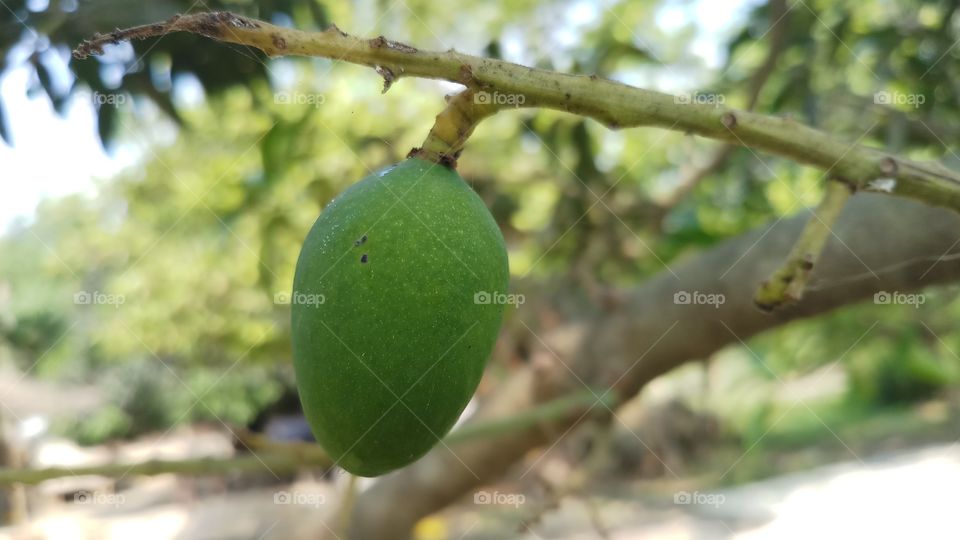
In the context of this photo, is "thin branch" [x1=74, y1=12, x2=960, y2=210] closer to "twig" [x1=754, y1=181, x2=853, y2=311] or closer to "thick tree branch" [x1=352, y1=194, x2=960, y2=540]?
"twig" [x1=754, y1=181, x2=853, y2=311]

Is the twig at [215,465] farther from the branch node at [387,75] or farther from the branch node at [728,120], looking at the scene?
the branch node at [728,120]

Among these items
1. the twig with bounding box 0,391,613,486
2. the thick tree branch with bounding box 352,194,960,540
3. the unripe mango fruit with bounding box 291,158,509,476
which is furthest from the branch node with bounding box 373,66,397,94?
the thick tree branch with bounding box 352,194,960,540

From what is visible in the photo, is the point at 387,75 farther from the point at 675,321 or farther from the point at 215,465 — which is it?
the point at 675,321

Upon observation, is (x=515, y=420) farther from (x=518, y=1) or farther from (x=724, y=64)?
(x=518, y=1)

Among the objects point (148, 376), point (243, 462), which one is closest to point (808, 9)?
point (243, 462)

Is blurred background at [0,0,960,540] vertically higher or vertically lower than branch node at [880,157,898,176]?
higher

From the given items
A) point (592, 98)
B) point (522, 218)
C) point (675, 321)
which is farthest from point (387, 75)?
point (522, 218)
